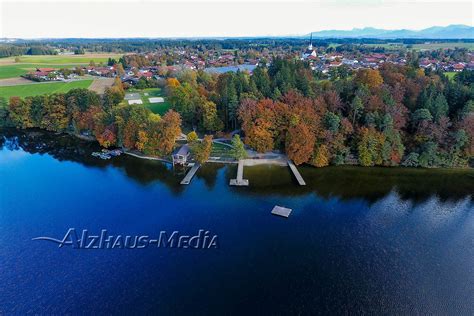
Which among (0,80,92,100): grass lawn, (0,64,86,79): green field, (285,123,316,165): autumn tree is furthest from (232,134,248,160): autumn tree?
(0,64,86,79): green field

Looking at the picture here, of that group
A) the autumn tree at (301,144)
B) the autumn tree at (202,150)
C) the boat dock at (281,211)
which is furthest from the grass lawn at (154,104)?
the boat dock at (281,211)

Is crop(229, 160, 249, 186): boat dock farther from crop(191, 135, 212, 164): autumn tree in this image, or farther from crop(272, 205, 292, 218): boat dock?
crop(272, 205, 292, 218): boat dock

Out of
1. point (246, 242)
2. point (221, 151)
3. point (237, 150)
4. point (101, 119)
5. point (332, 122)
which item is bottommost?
point (246, 242)

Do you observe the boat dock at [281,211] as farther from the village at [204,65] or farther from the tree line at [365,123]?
the village at [204,65]

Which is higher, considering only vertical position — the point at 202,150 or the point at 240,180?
the point at 202,150

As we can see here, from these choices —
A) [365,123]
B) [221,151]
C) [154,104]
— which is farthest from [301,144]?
[154,104]

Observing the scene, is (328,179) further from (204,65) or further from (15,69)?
(15,69)
